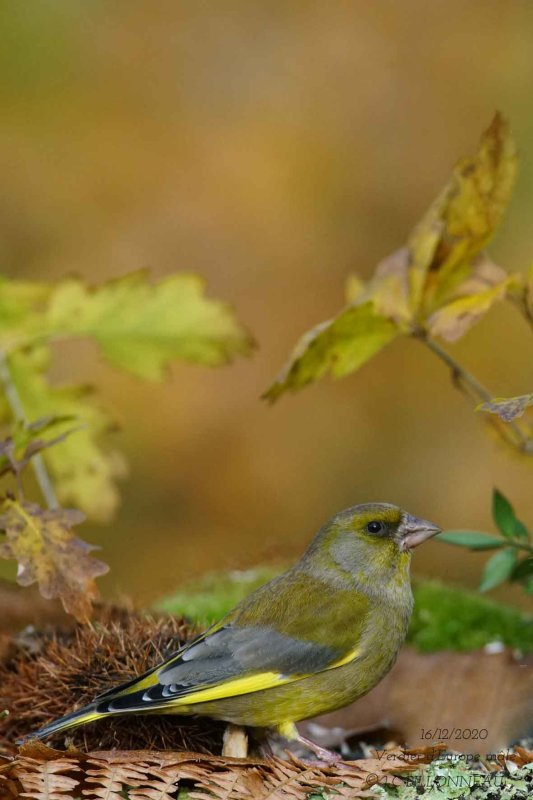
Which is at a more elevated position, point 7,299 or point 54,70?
point 54,70

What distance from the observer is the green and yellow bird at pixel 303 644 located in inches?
77.9

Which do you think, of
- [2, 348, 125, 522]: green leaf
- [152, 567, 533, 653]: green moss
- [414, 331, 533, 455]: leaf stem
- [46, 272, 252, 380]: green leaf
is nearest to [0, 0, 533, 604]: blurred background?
[152, 567, 533, 653]: green moss

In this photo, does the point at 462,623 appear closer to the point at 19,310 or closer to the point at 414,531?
the point at 414,531

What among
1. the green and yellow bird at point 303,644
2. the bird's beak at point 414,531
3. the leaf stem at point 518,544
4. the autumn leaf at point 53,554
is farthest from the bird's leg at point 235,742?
the leaf stem at point 518,544

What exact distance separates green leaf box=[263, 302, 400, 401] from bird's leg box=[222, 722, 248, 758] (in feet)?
2.34

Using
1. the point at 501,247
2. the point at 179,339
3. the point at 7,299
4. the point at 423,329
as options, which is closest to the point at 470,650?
the point at 423,329

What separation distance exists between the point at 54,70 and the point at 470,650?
4365 mm

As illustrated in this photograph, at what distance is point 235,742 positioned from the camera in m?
2.06

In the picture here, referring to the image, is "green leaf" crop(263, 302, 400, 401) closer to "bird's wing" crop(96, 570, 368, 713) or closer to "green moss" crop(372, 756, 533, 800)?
"bird's wing" crop(96, 570, 368, 713)

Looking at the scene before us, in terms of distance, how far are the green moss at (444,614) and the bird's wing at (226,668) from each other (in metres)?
0.65

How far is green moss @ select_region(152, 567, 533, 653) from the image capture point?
2.91 metres

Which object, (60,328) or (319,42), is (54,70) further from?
(60,328)

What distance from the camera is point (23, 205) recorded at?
5.78 meters

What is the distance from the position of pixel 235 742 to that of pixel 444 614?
115 centimetres
